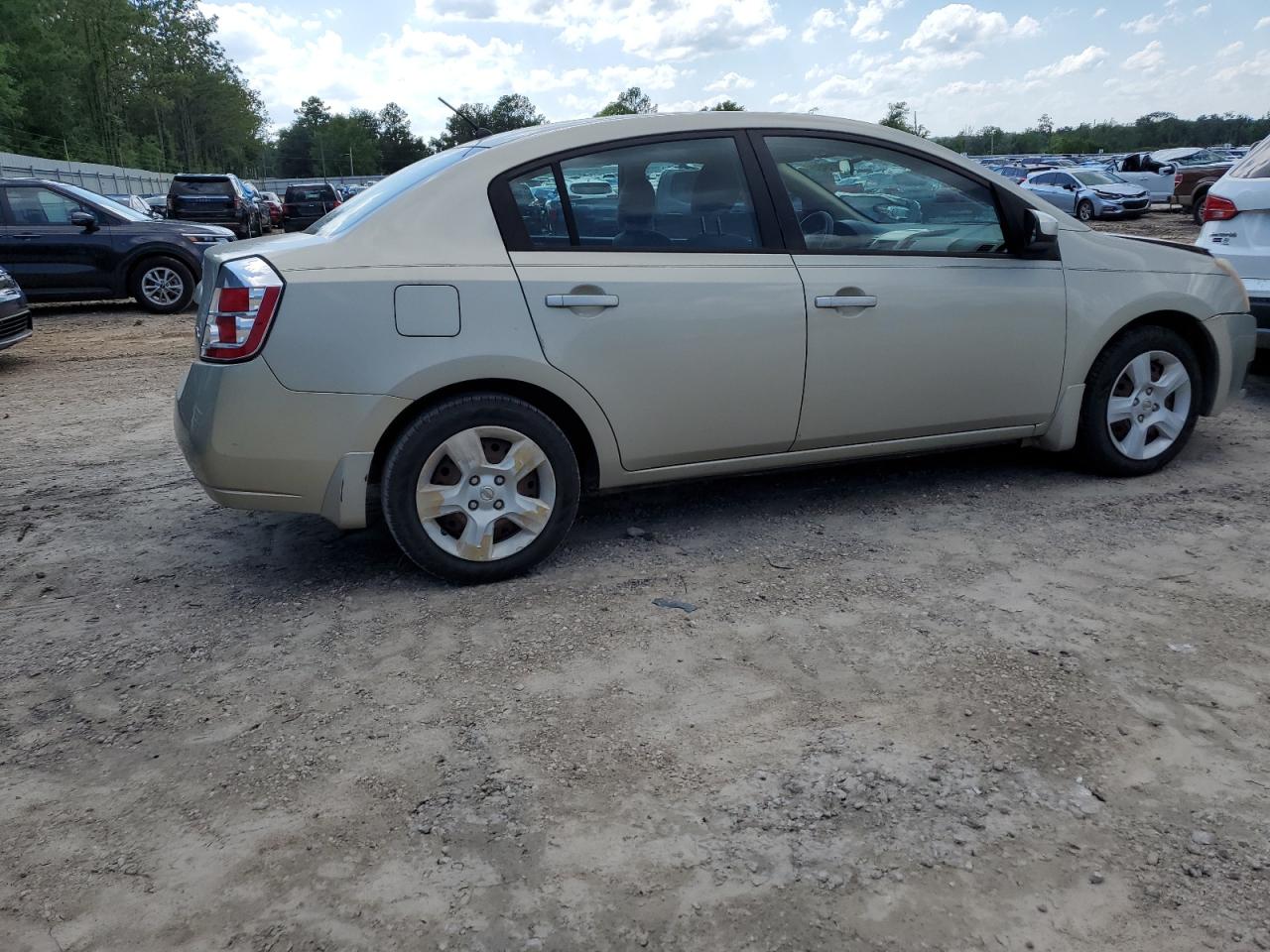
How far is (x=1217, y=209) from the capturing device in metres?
6.66

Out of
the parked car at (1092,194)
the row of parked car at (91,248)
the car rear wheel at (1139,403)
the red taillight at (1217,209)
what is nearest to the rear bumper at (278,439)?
the car rear wheel at (1139,403)

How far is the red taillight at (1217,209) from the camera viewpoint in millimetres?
6539

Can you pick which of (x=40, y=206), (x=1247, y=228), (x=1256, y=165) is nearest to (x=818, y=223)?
(x=1247, y=228)

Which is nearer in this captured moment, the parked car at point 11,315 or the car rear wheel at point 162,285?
the parked car at point 11,315

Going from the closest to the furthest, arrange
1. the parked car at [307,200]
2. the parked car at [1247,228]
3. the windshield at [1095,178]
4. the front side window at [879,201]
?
the front side window at [879,201]
the parked car at [1247,228]
the windshield at [1095,178]
the parked car at [307,200]

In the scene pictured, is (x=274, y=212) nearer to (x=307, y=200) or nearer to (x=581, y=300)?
(x=307, y=200)

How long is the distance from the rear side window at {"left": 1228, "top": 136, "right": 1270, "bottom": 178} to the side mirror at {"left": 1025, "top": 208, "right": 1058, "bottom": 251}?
2857 millimetres

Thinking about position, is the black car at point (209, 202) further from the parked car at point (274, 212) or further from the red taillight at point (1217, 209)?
the red taillight at point (1217, 209)

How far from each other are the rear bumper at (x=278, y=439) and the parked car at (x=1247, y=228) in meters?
5.18

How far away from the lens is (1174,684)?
310 cm

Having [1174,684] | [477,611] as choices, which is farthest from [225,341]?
[1174,684]

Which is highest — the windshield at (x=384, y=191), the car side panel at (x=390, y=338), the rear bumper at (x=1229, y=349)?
the windshield at (x=384, y=191)

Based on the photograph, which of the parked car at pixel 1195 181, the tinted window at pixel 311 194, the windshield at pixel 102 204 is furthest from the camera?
the tinted window at pixel 311 194

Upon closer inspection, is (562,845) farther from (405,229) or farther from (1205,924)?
(405,229)
